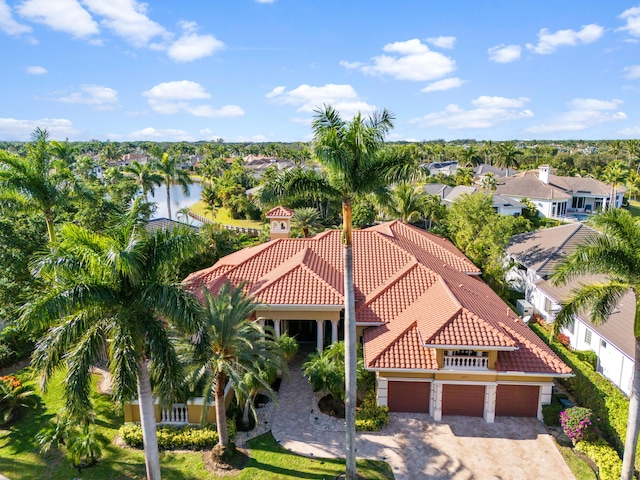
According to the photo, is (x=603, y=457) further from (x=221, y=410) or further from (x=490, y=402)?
(x=221, y=410)

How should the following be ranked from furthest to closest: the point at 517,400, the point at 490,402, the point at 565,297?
the point at 565,297, the point at 517,400, the point at 490,402

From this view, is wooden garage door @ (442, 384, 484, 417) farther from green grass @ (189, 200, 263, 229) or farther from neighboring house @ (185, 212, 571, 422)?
green grass @ (189, 200, 263, 229)

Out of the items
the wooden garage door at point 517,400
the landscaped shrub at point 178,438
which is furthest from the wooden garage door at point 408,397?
the landscaped shrub at point 178,438

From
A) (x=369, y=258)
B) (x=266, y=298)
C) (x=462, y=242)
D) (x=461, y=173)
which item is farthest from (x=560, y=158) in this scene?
(x=266, y=298)

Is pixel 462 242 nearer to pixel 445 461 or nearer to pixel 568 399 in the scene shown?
pixel 568 399

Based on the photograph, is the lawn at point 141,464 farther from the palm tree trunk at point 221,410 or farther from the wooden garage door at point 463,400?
the wooden garage door at point 463,400

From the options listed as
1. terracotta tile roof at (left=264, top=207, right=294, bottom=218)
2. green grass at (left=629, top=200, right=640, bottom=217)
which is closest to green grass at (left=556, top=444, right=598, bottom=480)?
terracotta tile roof at (left=264, top=207, right=294, bottom=218)

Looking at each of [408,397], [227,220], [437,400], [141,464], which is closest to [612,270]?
[437,400]
